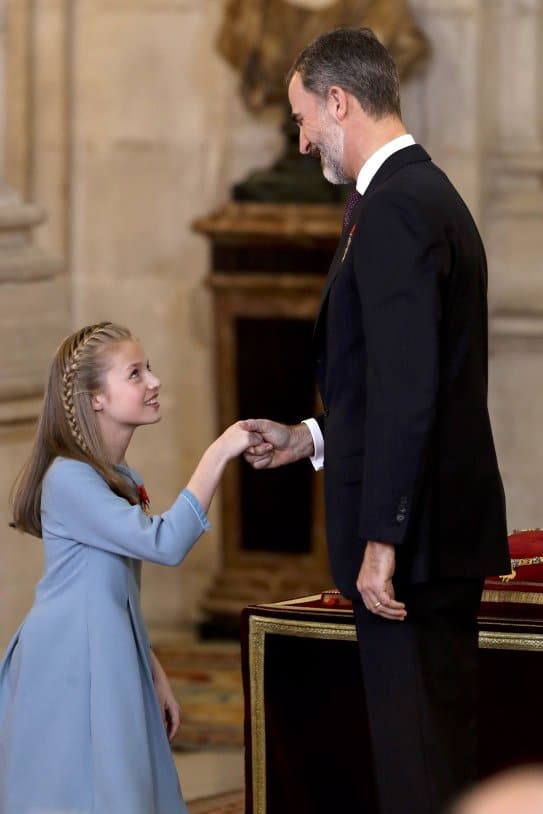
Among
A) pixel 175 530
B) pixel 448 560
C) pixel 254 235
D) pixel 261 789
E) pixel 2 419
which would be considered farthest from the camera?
pixel 254 235

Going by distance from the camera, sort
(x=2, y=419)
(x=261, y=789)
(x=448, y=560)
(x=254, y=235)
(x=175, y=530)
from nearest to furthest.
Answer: (x=448, y=560) → (x=175, y=530) → (x=261, y=789) → (x=2, y=419) → (x=254, y=235)

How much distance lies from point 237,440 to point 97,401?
0.30 m

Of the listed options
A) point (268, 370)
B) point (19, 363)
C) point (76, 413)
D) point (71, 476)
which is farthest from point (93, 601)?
point (268, 370)

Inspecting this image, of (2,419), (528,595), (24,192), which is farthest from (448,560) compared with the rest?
(24,192)

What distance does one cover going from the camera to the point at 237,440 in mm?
3877

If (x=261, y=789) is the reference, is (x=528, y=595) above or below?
above

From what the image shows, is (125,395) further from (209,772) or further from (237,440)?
(209,772)

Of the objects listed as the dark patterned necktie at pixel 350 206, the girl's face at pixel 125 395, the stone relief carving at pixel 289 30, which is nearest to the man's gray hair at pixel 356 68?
the dark patterned necktie at pixel 350 206

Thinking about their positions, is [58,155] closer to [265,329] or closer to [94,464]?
[265,329]

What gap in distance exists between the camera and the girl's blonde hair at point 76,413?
3.86 m

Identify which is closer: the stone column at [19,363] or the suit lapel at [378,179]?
the suit lapel at [378,179]

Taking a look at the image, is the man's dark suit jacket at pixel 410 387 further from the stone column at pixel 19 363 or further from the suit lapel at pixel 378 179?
the stone column at pixel 19 363

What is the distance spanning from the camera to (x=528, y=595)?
4.36 m

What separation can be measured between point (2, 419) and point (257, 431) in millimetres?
2020
